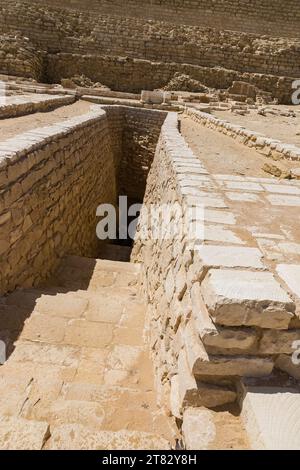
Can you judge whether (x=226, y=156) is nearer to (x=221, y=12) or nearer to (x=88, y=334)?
(x=88, y=334)

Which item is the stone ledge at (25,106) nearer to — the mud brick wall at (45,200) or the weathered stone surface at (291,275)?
the mud brick wall at (45,200)

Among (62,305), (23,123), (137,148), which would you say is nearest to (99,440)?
(62,305)

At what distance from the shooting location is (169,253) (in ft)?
11.9

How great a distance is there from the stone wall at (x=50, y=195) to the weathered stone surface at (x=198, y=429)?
9.19 ft

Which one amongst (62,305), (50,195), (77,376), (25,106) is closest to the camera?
(77,376)

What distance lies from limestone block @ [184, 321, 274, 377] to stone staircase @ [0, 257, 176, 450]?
0.51m

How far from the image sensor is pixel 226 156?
6.13 meters

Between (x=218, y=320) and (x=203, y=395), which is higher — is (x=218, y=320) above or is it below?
above

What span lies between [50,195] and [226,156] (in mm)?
2918

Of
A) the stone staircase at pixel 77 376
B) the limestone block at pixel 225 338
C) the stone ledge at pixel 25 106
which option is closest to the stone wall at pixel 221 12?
the stone ledge at pixel 25 106

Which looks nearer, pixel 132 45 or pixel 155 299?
pixel 155 299
